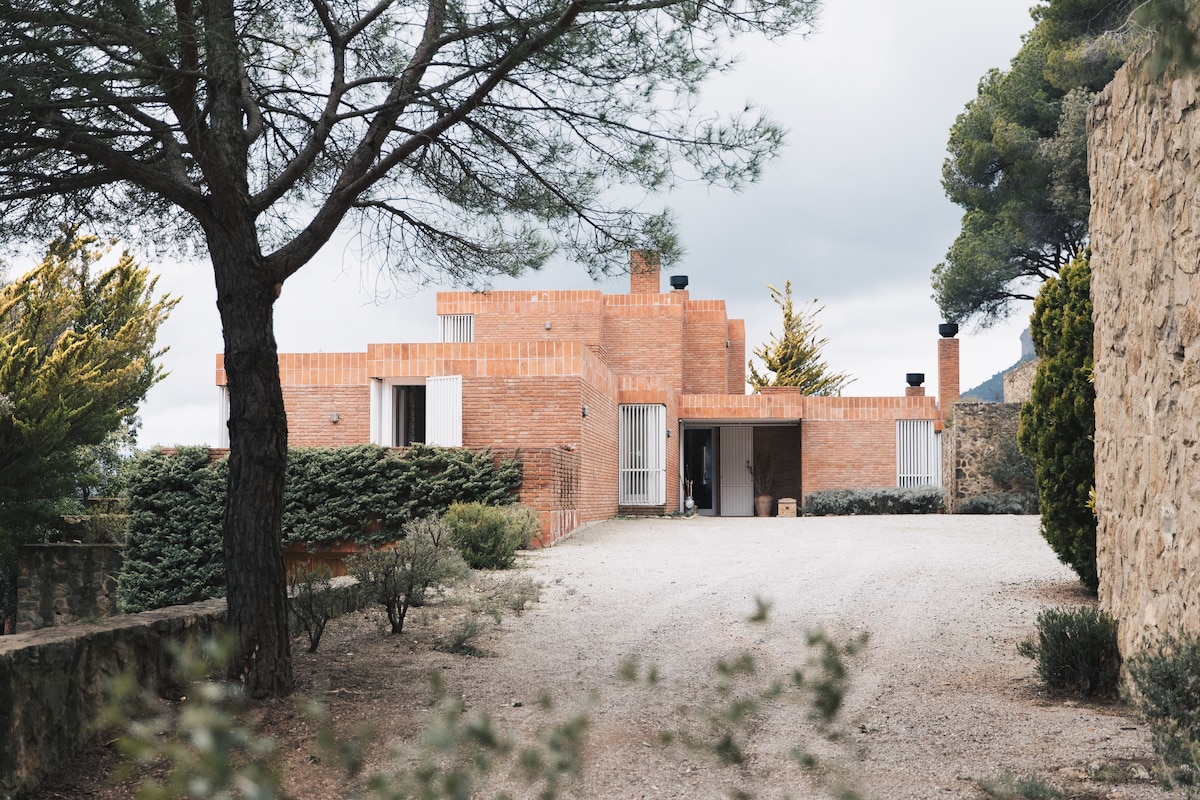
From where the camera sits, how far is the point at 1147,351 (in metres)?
4.95

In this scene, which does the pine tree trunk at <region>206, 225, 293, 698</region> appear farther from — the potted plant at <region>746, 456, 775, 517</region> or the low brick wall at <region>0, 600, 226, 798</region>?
the potted plant at <region>746, 456, 775, 517</region>

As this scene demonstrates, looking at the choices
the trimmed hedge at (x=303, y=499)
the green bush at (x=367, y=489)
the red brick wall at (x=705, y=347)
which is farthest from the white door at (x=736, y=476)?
the green bush at (x=367, y=489)

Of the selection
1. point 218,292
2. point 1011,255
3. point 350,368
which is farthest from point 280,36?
point 1011,255

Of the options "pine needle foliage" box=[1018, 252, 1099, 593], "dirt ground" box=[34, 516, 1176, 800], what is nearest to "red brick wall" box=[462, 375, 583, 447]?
"dirt ground" box=[34, 516, 1176, 800]

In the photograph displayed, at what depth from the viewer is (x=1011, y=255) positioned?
29047 mm

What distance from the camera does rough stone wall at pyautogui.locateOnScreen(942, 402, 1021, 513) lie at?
76.6 ft

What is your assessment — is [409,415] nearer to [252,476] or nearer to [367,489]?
[367,489]

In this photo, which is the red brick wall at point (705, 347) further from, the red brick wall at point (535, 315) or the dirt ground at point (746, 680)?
the dirt ground at point (746, 680)

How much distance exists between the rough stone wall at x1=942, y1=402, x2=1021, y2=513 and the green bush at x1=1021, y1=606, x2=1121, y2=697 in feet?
60.9

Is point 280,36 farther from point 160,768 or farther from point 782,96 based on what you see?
point 160,768

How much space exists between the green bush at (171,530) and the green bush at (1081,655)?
39.7 feet

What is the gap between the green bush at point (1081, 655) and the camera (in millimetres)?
5457

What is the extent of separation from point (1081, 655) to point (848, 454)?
68.1 feet

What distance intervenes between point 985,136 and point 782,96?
25.2 meters
